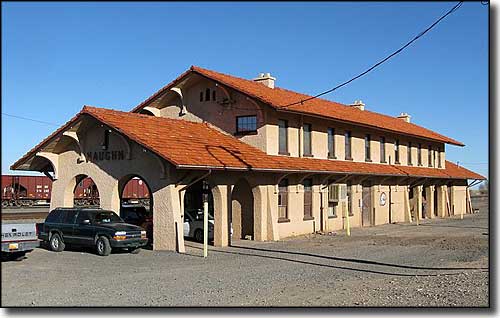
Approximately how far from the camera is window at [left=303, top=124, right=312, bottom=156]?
1117 inches

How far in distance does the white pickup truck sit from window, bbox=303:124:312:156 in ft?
46.3

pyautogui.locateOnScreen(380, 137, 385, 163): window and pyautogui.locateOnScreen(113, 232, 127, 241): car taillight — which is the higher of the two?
pyautogui.locateOnScreen(380, 137, 385, 163): window

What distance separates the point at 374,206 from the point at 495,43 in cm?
2429

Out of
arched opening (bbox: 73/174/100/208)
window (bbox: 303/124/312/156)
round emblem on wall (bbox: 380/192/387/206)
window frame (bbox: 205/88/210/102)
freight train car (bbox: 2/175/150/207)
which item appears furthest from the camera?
freight train car (bbox: 2/175/150/207)

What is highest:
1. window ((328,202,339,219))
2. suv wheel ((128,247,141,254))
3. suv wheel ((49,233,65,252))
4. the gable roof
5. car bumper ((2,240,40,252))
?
the gable roof

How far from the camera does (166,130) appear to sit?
23234mm

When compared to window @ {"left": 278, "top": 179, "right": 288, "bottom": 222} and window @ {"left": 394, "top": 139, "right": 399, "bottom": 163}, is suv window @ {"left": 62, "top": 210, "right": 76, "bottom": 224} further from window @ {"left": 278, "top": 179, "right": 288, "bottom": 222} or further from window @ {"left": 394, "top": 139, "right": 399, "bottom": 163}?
window @ {"left": 394, "top": 139, "right": 399, "bottom": 163}

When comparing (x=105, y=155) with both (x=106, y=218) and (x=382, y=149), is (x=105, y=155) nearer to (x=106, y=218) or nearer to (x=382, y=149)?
(x=106, y=218)

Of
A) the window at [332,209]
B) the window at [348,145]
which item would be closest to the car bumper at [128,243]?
the window at [332,209]

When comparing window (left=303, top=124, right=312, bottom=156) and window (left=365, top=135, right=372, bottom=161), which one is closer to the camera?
window (left=303, top=124, right=312, bottom=156)

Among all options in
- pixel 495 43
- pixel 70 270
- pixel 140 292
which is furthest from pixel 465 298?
pixel 70 270

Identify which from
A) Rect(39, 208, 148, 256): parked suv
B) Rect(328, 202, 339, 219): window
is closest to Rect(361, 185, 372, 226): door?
Rect(328, 202, 339, 219): window

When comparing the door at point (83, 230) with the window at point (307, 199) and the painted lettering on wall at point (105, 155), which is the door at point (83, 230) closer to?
the painted lettering on wall at point (105, 155)

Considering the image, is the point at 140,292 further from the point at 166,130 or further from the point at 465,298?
the point at 166,130
